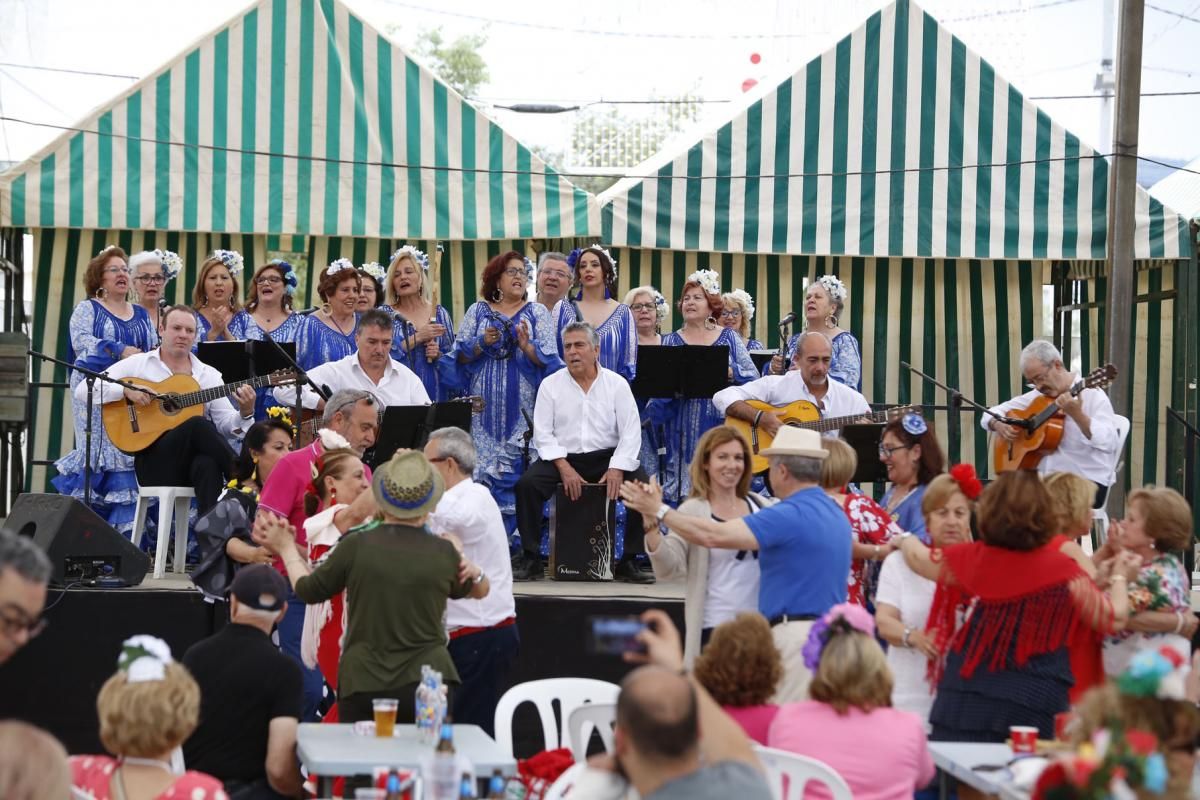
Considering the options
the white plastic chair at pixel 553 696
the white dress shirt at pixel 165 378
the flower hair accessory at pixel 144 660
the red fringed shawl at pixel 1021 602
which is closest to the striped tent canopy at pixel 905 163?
the white dress shirt at pixel 165 378

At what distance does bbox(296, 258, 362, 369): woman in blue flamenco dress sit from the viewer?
A: 29.2 ft

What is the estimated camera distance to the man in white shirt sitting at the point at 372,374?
26.8 feet

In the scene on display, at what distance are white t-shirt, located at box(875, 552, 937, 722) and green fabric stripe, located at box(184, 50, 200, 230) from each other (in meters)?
7.01

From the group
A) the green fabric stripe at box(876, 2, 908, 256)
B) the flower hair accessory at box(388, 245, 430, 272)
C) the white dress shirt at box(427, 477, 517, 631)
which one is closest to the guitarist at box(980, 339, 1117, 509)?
the green fabric stripe at box(876, 2, 908, 256)

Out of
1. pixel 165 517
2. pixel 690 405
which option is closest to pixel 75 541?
pixel 165 517

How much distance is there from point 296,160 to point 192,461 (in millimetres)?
3263

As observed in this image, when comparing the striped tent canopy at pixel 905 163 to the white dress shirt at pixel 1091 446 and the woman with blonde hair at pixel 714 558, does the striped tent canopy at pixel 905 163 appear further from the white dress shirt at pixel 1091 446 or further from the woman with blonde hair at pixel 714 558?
the woman with blonde hair at pixel 714 558

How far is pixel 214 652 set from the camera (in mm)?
4641

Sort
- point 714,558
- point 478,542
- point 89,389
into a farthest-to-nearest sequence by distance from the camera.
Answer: point 89,389, point 478,542, point 714,558

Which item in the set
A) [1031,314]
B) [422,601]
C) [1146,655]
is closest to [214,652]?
[422,601]

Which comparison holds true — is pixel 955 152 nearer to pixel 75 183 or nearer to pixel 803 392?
pixel 803 392

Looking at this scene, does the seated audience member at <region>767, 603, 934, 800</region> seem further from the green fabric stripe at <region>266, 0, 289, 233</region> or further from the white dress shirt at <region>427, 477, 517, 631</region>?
the green fabric stripe at <region>266, 0, 289, 233</region>

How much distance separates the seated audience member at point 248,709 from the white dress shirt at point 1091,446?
5.37 m

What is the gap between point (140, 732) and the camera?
3518 millimetres
